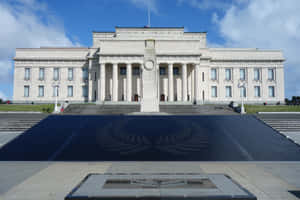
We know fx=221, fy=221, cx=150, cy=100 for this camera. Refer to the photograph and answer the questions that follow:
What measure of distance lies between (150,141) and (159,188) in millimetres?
7528

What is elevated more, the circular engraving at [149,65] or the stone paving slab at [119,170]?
the circular engraving at [149,65]

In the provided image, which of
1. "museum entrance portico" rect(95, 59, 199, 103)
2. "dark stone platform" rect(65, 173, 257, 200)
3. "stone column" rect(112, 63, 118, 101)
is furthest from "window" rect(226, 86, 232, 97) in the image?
"dark stone platform" rect(65, 173, 257, 200)

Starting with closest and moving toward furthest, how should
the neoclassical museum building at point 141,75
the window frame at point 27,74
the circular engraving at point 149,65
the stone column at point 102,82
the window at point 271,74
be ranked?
the circular engraving at point 149,65
the stone column at point 102,82
the neoclassical museum building at point 141,75
the window frame at point 27,74
the window at point 271,74

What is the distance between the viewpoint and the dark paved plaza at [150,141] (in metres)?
11.2

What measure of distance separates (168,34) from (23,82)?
4037cm

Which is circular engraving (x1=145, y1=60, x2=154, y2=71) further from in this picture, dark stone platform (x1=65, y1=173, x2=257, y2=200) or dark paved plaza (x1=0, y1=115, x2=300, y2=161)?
dark stone platform (x1=65, y1=173, x2=257, y2=200)

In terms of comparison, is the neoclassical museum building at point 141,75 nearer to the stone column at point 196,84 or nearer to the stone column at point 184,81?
the stone column at point 196,84

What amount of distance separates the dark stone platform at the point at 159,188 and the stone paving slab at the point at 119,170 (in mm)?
Answer: 1298

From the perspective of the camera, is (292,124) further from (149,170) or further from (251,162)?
(149,170)

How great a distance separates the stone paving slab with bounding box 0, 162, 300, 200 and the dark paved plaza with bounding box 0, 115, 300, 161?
887 mm

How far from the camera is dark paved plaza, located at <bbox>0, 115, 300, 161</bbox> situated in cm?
1117

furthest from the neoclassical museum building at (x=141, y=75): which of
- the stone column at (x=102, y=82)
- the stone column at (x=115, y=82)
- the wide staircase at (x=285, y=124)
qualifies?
the wide staircase at (x=285, y=124)

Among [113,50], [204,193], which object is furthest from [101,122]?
[113,50]

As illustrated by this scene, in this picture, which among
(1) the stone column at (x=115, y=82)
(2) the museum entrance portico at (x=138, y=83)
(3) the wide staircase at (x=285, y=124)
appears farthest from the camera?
(2) the museum entrance portico at (x=138, y=83)
